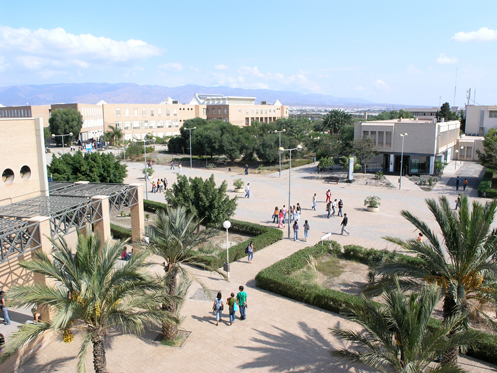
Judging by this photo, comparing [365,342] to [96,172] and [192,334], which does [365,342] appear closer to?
[192,334]

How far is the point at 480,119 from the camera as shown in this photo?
6844 centimetres

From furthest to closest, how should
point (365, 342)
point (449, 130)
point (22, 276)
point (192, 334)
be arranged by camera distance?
point (449, 130), point (22, 276), point (192, 334), point (365, 342)

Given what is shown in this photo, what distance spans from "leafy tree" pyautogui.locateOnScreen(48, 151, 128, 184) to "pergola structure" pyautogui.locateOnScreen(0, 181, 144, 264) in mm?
6539

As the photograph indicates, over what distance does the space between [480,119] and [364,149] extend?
41.6 metres

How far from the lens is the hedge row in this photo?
10406 mm

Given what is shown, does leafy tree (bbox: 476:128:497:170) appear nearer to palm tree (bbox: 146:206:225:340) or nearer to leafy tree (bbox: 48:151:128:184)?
leafy tree (bbox: 48:151:128:184)

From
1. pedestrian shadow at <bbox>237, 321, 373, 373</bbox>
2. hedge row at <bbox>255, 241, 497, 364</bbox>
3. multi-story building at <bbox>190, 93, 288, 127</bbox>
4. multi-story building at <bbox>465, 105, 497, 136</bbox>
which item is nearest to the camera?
pedestrian shadow at <bbox>237, 321, 373, 373</bbox>

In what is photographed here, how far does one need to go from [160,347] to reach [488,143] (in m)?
33.9

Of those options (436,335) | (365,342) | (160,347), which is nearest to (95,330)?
(160,347)

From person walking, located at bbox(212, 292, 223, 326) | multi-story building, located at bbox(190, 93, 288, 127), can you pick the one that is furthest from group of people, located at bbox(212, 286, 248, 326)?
multi-story building, located at bbox(190, 93, 288, 127)

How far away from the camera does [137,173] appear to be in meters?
43.2

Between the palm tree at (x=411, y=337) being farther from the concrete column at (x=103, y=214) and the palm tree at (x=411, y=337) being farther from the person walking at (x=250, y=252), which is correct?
the concrete column at (x=103, y=214)

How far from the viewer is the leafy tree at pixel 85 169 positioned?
26.3 meters

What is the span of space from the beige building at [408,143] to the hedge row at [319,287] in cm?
2568
